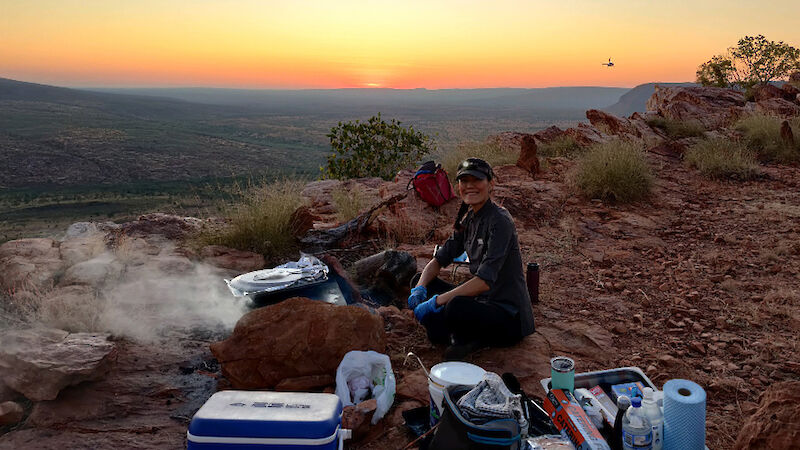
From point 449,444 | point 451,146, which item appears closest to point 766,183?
point 451,146

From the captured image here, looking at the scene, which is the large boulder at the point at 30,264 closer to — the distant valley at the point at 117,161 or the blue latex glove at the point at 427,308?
the blue latex glove at the point at 427,308

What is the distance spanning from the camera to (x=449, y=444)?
2.24 meters

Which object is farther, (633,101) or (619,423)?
(633,101)

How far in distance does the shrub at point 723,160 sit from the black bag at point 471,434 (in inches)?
350

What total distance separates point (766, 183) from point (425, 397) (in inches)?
329

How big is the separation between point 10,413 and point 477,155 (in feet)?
30.8

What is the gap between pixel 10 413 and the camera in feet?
9.21

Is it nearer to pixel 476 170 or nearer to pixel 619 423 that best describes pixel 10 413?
pixel 476 170

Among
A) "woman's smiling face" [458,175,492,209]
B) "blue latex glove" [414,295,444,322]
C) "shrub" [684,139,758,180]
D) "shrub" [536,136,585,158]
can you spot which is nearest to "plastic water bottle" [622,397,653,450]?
"blue latex glove" [414,295,444,322]

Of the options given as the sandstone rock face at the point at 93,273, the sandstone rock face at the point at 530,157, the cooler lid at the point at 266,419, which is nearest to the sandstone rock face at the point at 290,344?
the cooler lid at the point at 266,419

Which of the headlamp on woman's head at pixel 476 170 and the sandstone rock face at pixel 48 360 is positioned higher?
the headlamp on woman's head at pixel 476 170

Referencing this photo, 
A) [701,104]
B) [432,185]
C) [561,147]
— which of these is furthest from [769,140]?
[432,185]

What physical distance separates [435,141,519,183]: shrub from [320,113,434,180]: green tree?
147cm

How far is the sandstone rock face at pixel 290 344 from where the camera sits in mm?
3271
